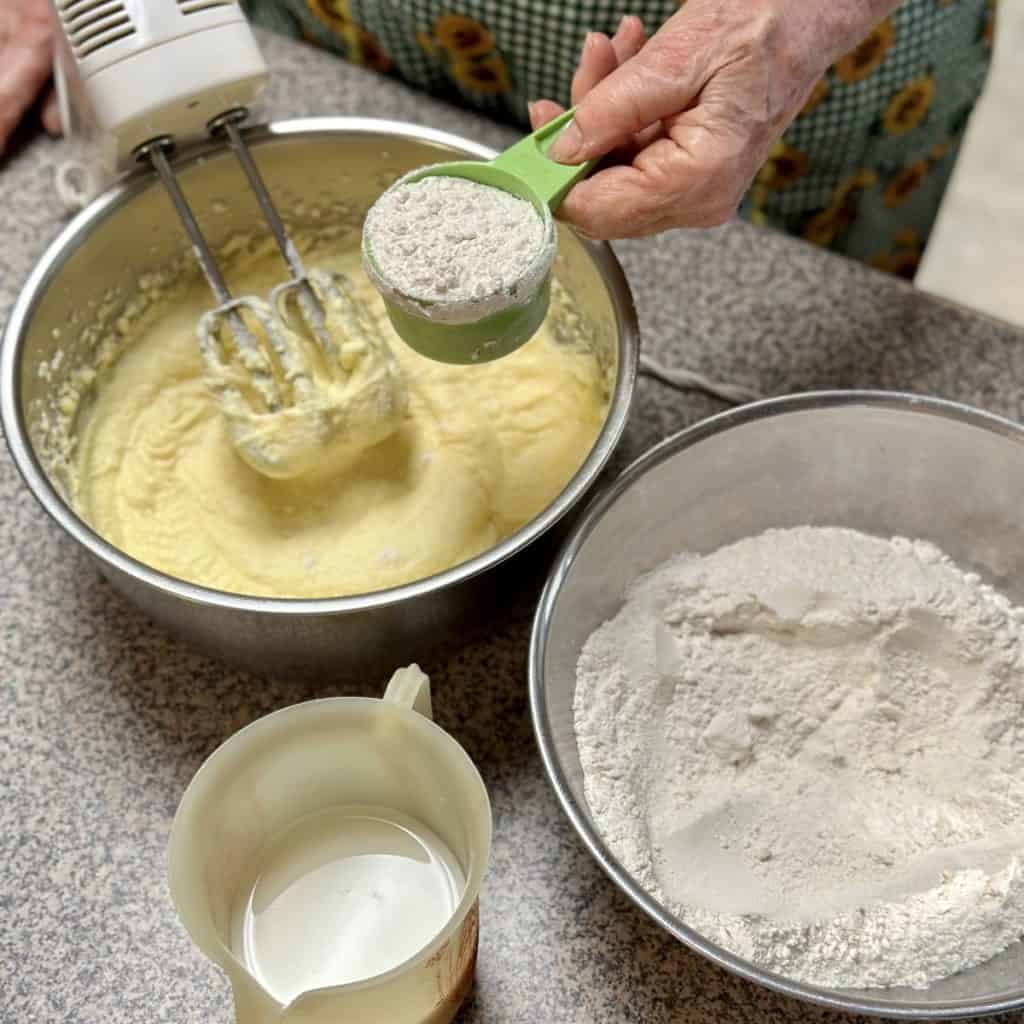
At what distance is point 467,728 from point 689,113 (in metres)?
0.43

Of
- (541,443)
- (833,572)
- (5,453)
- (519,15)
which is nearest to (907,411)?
(833,572)

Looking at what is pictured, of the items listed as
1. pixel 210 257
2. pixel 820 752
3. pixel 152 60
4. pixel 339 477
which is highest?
pixel 152 60

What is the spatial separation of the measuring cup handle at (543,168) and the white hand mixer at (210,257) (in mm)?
190

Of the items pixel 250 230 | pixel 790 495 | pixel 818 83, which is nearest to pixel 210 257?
pixel 250 230

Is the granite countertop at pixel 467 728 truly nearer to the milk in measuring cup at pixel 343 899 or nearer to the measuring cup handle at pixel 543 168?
the milk in measuring cup at pixel 343 899

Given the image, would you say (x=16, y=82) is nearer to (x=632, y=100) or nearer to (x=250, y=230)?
(x=250, y=230)

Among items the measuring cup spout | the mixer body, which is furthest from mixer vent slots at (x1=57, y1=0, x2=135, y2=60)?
the measuring cup spout

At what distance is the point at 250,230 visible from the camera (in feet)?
3.34

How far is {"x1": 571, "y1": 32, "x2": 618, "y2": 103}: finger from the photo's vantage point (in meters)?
0.82

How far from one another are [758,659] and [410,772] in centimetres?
26

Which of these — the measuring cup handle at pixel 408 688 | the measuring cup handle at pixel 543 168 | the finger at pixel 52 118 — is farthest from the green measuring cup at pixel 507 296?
the finger at pixel 52 118

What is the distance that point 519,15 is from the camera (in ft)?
3.47

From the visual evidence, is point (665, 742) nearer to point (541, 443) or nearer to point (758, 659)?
point (758, 659)

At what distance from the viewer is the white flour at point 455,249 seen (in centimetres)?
71
